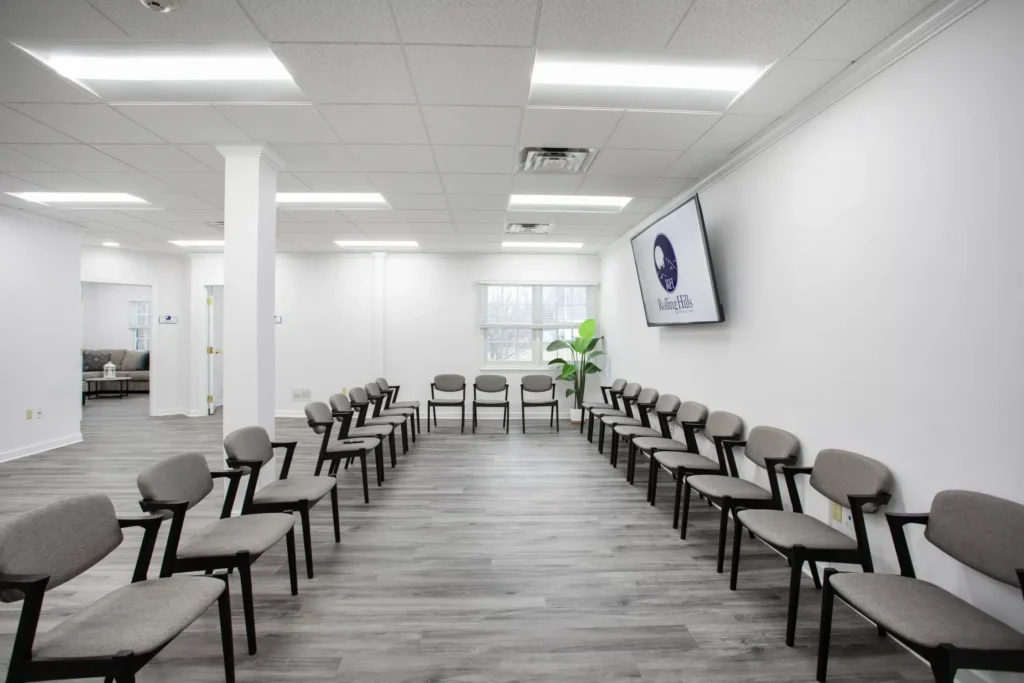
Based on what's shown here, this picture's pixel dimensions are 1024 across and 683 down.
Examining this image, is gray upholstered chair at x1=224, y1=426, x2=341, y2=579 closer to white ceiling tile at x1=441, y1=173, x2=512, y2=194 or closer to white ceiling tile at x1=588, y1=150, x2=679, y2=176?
white ceiling tile at x1=441, y1=173, x2=512, y2=194

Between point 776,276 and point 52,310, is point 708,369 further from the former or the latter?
point 52,310

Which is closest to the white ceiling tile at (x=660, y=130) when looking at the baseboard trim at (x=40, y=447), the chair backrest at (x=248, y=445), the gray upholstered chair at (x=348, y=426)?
the chair backrest at (x=248, y=445)

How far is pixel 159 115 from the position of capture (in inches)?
121

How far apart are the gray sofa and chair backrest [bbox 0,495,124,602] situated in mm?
12258

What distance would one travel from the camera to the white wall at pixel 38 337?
5.43 metres

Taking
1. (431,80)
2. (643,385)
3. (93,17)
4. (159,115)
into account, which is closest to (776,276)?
(431,80)

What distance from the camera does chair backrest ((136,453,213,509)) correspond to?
2.08 metres

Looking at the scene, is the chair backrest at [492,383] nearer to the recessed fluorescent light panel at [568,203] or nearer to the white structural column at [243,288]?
the recessed fluorescent light panel at [568,203]

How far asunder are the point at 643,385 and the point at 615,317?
1663 millimetres

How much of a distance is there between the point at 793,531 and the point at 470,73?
9.56ft

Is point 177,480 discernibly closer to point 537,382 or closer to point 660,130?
point 660,130

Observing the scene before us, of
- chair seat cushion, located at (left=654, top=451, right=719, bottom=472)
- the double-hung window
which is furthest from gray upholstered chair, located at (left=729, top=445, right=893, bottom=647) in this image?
the double-hung window

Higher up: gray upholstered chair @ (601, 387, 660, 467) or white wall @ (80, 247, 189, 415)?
white wall @ (80, 247, 189, 415)

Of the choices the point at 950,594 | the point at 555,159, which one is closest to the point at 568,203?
the point at 555,159
